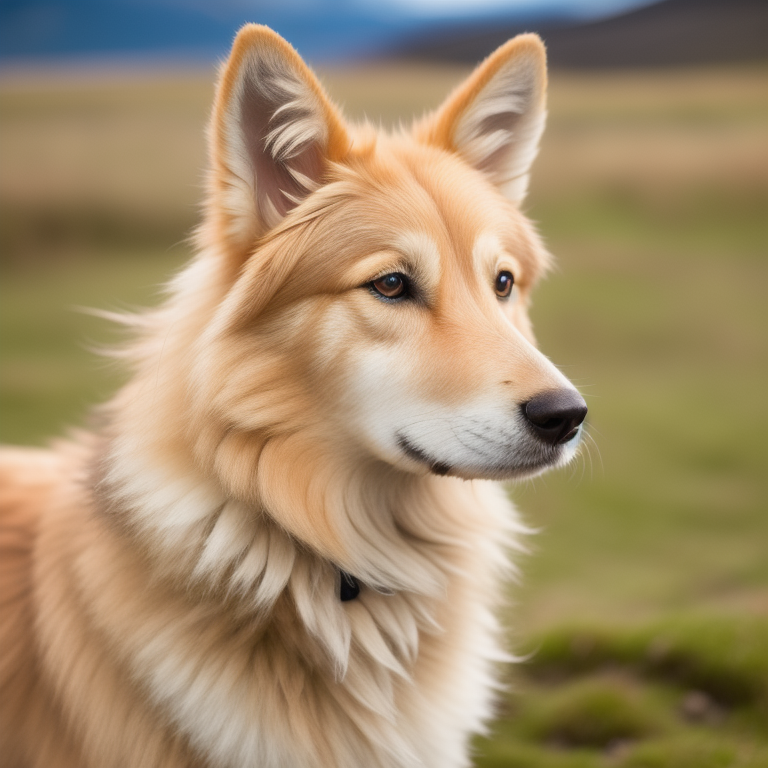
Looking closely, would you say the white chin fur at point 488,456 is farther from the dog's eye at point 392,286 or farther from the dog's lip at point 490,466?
the dog's eye at point 392,286

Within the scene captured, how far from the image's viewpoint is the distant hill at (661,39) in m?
7.79

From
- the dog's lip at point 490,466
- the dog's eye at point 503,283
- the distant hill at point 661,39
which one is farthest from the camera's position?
the distant hill at point 661,39

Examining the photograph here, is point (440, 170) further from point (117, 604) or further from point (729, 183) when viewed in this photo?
point (729, 183)

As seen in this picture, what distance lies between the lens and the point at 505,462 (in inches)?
80.3

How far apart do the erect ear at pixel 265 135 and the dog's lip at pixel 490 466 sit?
79 centimetres

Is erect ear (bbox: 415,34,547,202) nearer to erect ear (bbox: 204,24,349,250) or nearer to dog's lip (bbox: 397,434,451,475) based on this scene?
erect ear (bbox: 204,24,349,250)

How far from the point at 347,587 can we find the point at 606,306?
25.1 feet

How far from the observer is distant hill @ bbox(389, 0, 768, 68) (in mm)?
7789

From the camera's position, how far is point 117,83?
9.80 m

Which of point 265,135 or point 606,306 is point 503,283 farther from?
point 606,306

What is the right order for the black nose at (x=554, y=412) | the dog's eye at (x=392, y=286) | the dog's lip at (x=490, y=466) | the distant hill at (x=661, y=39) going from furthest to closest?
the distant hill at (x=661, y=39) → the dog's eye at (x=392, y=286) → the dog's lip at (x=490, y=466) → the black nose at (x=554, y=412)

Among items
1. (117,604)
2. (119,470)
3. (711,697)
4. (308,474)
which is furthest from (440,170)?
(711,697)

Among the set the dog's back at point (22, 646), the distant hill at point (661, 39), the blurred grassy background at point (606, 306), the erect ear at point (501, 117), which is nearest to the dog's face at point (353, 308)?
the erect ear at point (501, 117)

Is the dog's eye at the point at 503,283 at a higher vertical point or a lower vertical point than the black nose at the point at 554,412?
higher
